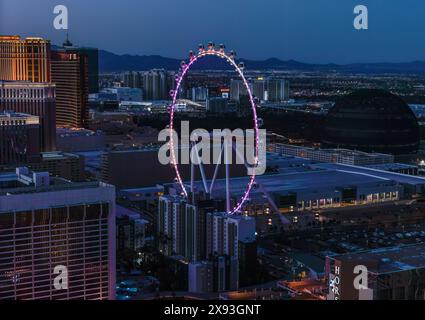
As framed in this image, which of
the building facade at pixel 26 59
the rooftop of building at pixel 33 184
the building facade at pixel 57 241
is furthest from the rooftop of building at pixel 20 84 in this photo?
the building facade at pixel 57 241

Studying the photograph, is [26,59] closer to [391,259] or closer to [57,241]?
[57,241]

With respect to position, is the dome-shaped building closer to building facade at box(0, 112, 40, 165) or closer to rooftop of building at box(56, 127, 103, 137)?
rooftop of building at box(56, 127, 103, 137)

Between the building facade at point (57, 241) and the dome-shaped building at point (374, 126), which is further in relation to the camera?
the dome-shaped building at point (374, 126)

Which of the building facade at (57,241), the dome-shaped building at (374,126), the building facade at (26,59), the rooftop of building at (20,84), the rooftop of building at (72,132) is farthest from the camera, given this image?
the dome-shaped building at (374,126)

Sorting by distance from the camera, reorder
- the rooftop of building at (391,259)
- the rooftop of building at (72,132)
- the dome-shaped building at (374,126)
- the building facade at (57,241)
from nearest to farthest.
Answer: the building facade at (57,241)
the rooftop of building at (391,259)
the rooftop of building at (72,132)
the dome-shaped building at (374,126)

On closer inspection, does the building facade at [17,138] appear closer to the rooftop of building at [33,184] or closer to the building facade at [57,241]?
the rooftop of building at [33,184]

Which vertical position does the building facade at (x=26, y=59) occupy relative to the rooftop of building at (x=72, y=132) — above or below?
above

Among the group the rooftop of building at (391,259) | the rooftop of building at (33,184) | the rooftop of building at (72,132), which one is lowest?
the rooftop of building at (391,259)
